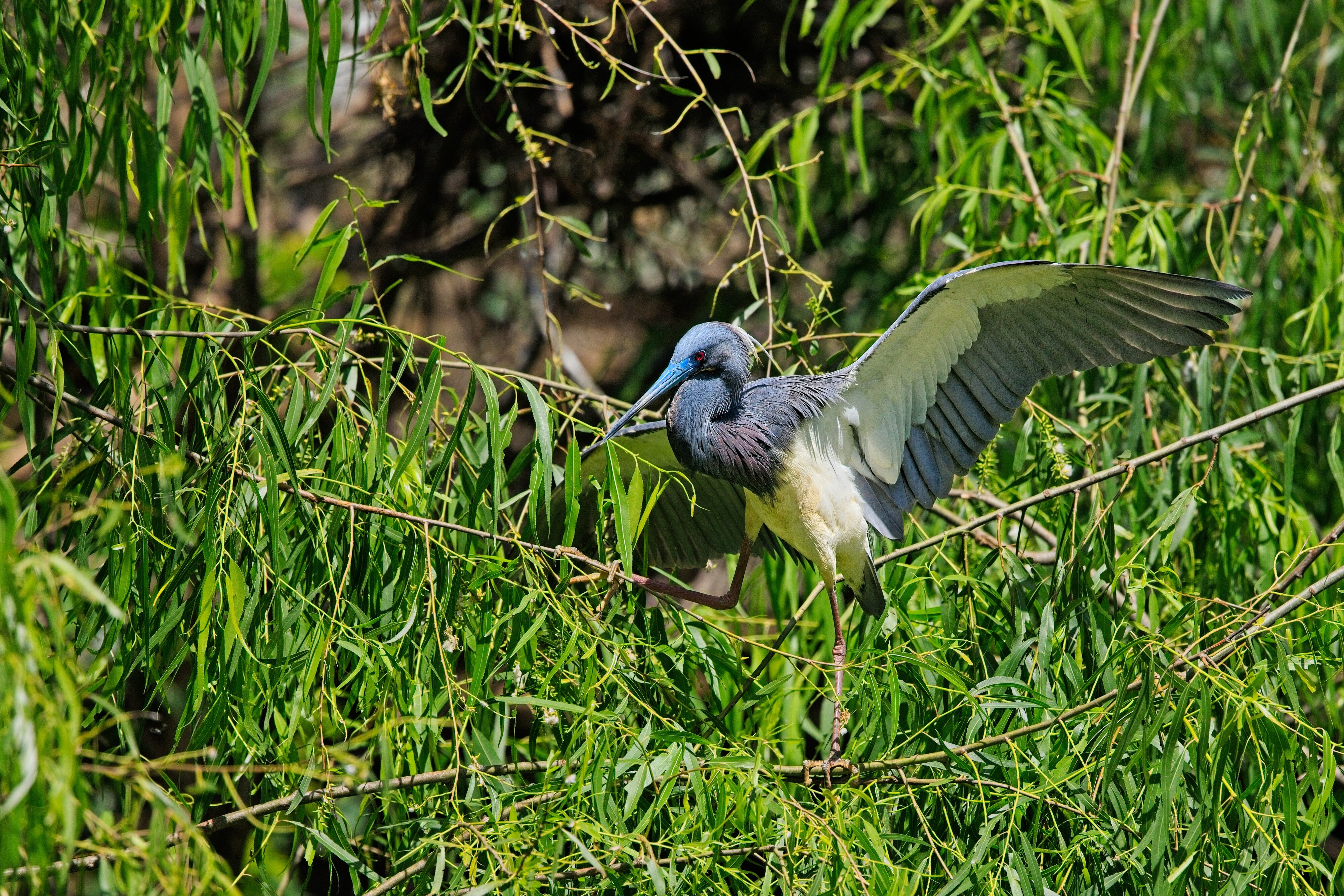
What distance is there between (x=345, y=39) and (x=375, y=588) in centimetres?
299

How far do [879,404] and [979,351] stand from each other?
0.78 ft

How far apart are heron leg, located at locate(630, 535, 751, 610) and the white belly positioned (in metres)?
0.13

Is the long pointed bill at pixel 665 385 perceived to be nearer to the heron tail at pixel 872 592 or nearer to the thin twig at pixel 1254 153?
the heron tail at pixel 872 592

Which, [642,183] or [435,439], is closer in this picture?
[435,439]

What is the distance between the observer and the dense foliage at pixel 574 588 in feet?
5.24

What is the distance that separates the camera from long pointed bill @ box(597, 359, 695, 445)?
7.45 feet

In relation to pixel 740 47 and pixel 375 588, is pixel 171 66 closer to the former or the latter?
pixel 375 588

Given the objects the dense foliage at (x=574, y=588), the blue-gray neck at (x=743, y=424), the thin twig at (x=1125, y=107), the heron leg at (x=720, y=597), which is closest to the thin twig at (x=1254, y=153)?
the dense foliage at (x=574, y=588)

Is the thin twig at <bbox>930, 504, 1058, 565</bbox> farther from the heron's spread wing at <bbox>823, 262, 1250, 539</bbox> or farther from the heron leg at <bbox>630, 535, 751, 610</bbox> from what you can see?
the heron leg at <bbox>630, 535, 751, 610</bbox>

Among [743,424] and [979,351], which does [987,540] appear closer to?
[979,351]

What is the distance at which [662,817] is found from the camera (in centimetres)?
193

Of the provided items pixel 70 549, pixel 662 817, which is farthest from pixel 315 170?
pixel 662 817

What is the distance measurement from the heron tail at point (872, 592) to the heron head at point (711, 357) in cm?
46

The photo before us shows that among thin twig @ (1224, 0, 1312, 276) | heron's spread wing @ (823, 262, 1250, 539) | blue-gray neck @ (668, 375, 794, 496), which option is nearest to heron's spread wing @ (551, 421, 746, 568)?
blue-gray neck @ (668, 375, 794, 496)
